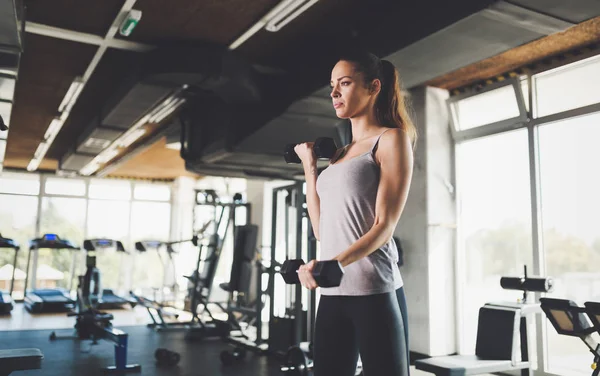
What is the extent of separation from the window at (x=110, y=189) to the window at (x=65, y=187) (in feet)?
0.83

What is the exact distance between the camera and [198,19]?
160 inches

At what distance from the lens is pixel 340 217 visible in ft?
3.82

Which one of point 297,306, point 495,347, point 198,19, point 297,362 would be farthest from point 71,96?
point 495,347

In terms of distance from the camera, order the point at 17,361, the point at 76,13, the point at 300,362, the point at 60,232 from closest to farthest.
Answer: the point at 17,361
the point at 76,13
the point at 300,362
the point at 60,232

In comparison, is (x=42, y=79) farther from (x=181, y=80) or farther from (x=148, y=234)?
(x=148, y=234)

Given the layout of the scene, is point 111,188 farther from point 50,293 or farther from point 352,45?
point 352,45

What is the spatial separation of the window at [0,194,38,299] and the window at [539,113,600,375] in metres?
10.9

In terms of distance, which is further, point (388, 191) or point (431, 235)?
point (431, 235)

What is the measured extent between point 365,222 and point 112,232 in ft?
41.0

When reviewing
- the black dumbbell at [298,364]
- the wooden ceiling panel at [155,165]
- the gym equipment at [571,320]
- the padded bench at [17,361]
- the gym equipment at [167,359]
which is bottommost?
the gym equipment at [167,359]

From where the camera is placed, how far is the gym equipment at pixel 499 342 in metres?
3.67

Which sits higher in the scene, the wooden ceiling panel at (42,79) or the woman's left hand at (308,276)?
the wooden ceiling panel at (42,79)

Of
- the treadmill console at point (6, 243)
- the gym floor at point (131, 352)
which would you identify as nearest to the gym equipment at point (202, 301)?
the gym floor at point (131, 352)

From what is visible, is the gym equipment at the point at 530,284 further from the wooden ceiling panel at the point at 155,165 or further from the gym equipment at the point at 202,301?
the wooden ceiling panel at the point at 155,165
